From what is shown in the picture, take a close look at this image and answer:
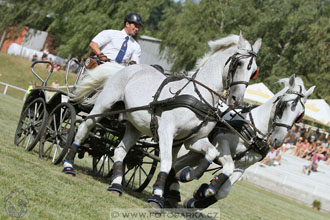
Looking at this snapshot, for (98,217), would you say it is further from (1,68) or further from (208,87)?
(1,68)

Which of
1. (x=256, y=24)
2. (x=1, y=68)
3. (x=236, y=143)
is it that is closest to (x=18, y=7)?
(x=1, y=68)

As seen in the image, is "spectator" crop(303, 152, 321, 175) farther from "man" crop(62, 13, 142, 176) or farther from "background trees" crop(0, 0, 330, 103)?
"man" crop(62, 13, 142, 176)

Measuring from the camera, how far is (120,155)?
7531 millimetres

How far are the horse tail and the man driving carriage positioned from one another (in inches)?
9.9

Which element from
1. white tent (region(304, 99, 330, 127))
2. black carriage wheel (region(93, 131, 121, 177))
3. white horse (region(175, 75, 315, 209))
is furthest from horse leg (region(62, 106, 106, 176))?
white tent (region(304, 99, 330, 127))

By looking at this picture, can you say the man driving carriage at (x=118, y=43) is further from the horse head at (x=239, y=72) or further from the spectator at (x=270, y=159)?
the spectator at (x=270, y=159)

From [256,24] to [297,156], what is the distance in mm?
15945

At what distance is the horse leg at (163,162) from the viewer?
634cm

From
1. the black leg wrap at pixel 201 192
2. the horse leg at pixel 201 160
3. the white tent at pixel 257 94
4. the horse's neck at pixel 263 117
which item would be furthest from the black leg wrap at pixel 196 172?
the white tent at pixel 257 94

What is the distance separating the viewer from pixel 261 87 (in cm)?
2316

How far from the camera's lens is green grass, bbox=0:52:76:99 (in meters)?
35.4

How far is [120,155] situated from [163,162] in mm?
1258

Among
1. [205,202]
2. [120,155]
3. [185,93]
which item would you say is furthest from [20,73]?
[185,93]

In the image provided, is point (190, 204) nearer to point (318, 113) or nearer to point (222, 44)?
point (222, 44)
